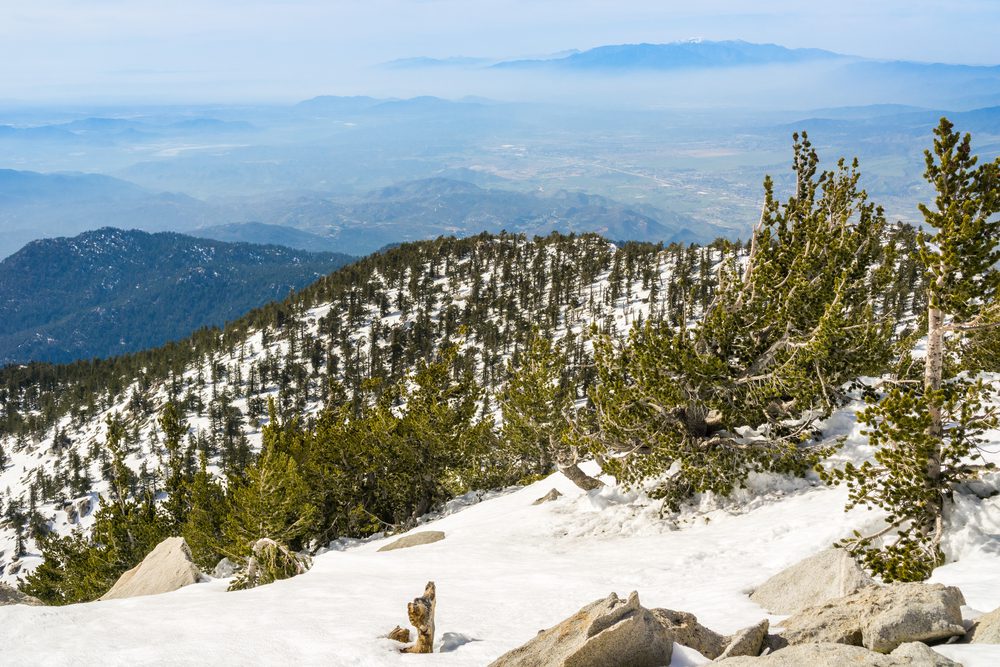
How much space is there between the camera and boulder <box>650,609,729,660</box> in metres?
8.43

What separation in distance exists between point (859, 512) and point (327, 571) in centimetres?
1531

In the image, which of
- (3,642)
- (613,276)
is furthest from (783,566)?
(613,276)

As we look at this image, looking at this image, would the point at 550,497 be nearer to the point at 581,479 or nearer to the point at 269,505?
the point at 581,479

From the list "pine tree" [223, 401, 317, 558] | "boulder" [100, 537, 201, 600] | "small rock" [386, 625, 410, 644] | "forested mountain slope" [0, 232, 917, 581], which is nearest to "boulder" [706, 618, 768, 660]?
"small rock" [386, 625, 410, 644]

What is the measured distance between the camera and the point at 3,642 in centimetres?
980

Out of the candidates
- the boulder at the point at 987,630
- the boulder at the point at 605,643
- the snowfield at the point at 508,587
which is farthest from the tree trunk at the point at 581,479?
the boulder at the point at 987,630

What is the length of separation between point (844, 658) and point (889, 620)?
1505 millimetres

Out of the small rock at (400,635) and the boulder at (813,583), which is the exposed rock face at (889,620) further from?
the small rock at (400,635)

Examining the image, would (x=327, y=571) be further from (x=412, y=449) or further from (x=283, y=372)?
(x=283, y=372)

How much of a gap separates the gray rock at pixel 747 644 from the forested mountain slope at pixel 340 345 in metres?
97.6

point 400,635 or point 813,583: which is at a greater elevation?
point 400,635

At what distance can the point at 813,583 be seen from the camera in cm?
1154

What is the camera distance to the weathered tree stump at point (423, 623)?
9.41 meters

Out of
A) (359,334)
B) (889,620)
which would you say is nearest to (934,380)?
(889,620)
